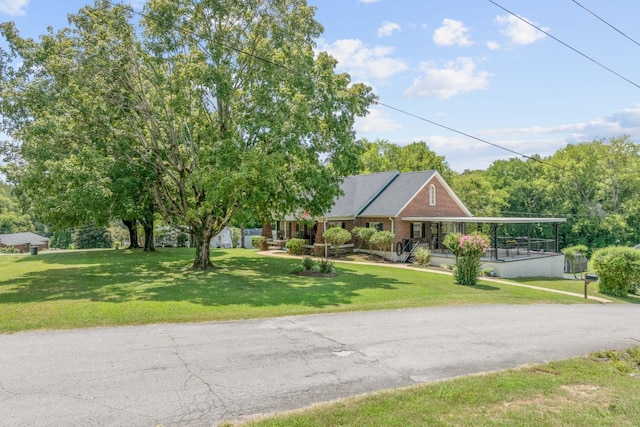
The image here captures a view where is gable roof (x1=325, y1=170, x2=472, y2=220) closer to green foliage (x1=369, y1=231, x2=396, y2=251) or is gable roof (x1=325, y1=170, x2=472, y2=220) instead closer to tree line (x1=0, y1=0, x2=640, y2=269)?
green foliage (x1=369, y1=231, x2=396, y2=251)

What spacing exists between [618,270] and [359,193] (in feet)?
61.2

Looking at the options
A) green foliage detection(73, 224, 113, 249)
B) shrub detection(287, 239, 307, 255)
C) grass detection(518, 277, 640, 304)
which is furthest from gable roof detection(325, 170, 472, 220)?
green foliage detection(73, 224, 113, 249)

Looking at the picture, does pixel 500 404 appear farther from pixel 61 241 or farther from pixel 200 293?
pixel 61 241

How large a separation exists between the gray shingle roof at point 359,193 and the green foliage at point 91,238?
31206 millimetres

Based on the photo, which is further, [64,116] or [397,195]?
[397,195]

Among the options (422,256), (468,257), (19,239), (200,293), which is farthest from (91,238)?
(468,257)

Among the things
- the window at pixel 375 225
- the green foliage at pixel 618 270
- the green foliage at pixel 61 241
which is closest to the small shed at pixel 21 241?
A: the green foliage at pixel 61 241

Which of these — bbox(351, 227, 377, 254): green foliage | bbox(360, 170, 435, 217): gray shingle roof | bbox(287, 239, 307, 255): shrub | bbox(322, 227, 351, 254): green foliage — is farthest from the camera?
bbox(287, 239, 307, 255): shrub

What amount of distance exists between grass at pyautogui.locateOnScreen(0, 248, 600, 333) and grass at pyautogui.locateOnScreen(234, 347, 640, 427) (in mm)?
6197

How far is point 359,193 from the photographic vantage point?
111ft

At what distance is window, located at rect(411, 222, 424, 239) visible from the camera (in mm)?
30312

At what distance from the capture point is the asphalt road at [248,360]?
5707 mm

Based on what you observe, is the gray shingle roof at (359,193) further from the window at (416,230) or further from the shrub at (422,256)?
the shrub at (422,256)

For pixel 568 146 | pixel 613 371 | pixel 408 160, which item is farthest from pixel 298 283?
pixel 568 146
